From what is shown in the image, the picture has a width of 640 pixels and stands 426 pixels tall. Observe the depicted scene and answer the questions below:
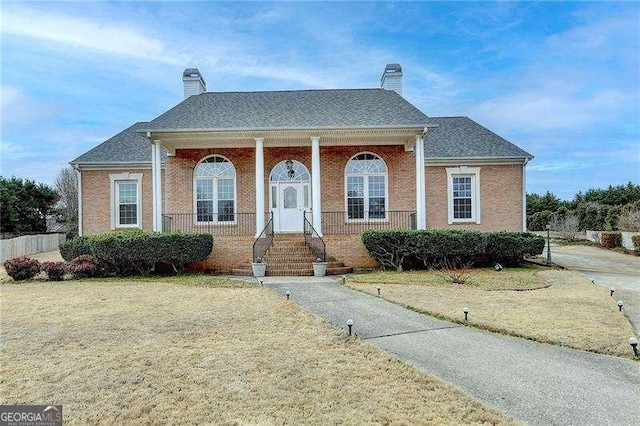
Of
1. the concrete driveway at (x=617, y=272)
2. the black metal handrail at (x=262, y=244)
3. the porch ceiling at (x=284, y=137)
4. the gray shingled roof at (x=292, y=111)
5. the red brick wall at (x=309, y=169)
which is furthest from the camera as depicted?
the red brick wall at (x=309, y=169)

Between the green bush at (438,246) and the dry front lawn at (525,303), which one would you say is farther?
the green bush at (438,246)

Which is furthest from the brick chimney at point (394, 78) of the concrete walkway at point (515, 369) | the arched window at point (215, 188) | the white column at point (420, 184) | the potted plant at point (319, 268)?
the concrete walkway at point (515, 369)

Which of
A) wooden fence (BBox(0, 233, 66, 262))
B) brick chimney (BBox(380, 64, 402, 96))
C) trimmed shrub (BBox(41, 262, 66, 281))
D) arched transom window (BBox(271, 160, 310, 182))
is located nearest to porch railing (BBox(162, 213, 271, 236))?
arched transom window (BBox(271, 160, 310, 182))

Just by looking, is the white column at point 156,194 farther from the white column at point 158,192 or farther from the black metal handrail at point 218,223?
the black metal handrail at point 218,223

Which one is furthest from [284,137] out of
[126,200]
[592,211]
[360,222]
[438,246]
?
[592,211]

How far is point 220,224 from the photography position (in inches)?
711

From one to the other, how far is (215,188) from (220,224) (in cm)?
160

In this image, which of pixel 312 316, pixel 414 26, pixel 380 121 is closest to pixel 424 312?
pixel 312 316

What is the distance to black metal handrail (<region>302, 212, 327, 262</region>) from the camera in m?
14.9

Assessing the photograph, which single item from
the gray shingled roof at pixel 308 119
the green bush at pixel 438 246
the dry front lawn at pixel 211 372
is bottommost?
the dry front lawn at pixel 211 372

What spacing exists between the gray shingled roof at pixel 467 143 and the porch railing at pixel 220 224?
872 centimetres

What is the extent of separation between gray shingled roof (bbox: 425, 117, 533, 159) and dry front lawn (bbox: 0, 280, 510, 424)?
1419 cm

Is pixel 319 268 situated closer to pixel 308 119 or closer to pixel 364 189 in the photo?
pixel 364 189

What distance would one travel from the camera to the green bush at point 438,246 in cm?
1442
